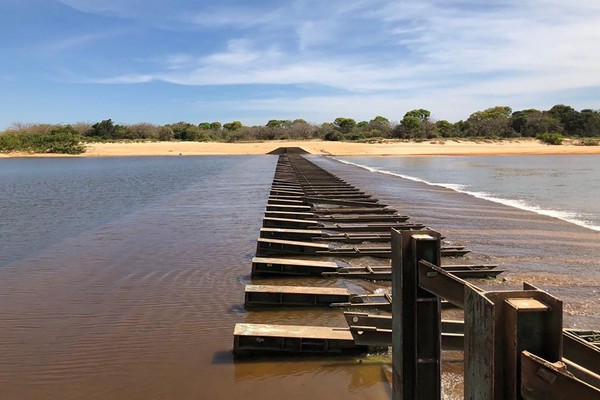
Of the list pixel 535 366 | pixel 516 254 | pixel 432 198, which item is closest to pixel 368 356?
pixel 535 366

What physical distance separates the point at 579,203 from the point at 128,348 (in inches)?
754

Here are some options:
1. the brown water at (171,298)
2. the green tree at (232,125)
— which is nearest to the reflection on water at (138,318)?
the brown water at (171,298)

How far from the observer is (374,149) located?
7675 cm

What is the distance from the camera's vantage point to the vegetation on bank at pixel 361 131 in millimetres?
83188

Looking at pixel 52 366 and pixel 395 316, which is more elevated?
pixel 395 316

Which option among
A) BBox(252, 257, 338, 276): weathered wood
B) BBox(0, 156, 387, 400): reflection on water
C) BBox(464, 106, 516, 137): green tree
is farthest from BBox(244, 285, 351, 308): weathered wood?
BBox(464, 106, 516, 137): green tree

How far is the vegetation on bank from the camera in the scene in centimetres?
8319

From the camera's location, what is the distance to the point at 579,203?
65.7ft

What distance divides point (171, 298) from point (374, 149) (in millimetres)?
70504

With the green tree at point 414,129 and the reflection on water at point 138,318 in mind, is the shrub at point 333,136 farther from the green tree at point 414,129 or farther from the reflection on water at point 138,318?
the reflection on water at point 138,318

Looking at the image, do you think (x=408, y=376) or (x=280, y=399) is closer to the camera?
(x=408, y=376)

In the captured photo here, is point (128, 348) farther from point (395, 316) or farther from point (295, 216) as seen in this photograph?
point (295, 216)

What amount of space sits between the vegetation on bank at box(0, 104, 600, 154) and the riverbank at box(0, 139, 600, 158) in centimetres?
253

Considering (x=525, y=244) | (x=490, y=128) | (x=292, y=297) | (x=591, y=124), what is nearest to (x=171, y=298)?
(x=292, y=297)
